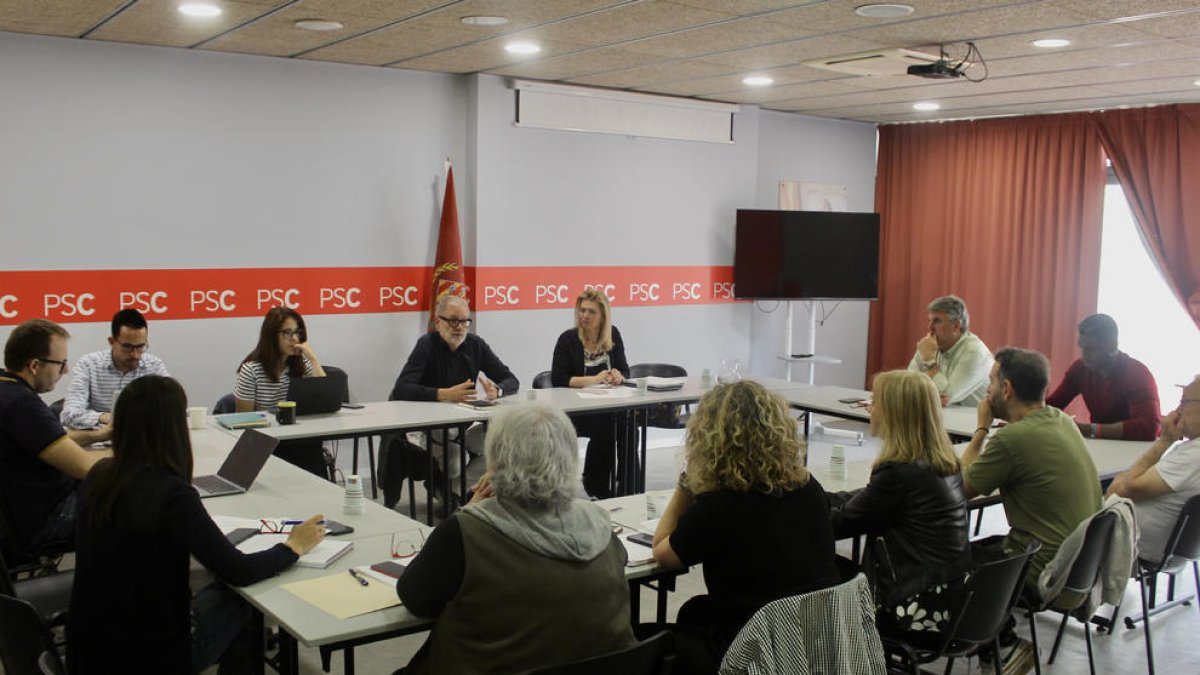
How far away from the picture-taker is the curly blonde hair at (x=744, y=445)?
2.71 m

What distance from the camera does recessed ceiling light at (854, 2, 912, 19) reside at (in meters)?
4.41

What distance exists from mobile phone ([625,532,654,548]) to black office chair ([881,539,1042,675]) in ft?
2.44

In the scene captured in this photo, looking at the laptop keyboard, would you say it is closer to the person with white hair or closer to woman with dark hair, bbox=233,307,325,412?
woman with dark hair, bbox=233,307,325,412

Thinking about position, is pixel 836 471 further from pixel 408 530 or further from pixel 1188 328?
pixel 1188 328

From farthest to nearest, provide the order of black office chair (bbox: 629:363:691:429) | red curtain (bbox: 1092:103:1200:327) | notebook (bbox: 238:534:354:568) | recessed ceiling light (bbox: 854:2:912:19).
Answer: red curtain (bbox: 1092:103:1200:327), black office chair (bbox: 629:363:691:429), recessed ceiling light (bbox: 854:2:912:19), notebook (bbox: 238:534:354:568)

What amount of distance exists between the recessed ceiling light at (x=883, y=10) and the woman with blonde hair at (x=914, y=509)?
1.95 m

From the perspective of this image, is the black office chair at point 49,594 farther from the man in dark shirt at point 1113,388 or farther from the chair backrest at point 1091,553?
the man in dark shirt at point 1113,388

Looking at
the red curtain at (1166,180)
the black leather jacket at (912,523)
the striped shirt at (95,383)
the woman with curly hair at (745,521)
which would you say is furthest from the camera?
the red curtain at (1166,180)

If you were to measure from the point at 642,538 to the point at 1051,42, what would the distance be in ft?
11.5

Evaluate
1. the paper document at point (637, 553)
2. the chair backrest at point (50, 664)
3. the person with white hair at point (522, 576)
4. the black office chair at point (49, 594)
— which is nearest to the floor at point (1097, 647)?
the paper document at point (637, 553)

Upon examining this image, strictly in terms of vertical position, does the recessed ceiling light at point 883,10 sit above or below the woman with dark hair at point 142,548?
above

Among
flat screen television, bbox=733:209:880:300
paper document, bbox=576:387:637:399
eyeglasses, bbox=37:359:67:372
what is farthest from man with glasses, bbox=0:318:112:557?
flat screen television, bbox=733:209:880:300

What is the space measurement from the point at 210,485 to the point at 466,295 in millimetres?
3394

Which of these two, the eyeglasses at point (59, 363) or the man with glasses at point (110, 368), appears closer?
the eyeglasses at point (59, 363)
